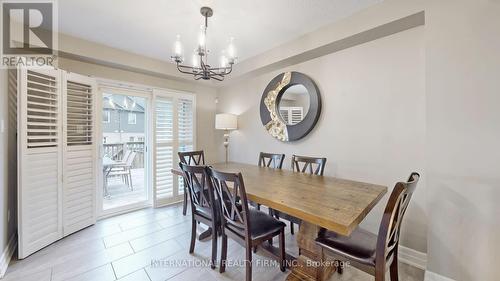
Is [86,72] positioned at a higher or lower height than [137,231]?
higher

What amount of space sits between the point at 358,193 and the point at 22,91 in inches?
128

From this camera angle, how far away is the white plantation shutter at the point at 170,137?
3520mm

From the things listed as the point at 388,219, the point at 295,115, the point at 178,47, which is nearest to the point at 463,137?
the point at 388,219

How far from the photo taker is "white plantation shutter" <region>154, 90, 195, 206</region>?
3.52 metres

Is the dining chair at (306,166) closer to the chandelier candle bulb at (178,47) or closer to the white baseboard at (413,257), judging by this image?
the white baseboard at (413,257)

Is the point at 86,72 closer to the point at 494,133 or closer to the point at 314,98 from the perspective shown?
the point at 314,98

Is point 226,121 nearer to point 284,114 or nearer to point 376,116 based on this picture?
point 284,114

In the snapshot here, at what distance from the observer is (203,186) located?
1.93 metres

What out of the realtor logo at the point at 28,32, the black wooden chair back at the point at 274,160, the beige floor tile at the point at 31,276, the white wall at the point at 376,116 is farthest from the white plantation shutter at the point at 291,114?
the beige floor tile at the point at 31,276

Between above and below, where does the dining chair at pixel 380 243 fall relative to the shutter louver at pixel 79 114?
below

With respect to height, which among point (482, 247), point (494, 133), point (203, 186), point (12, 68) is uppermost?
point (12, 68)

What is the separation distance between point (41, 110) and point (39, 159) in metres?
0.53

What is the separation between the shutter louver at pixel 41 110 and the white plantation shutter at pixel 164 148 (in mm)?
1307

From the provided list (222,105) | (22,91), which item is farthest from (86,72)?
(222,105)
